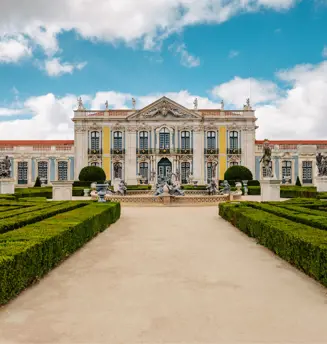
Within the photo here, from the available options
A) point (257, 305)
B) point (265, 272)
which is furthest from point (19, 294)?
point (265, 272)

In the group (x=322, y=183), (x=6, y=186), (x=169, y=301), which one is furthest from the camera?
(x=322, y=183)

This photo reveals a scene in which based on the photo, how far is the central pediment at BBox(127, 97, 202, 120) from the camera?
33562mm

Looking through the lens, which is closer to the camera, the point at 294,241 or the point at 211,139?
the point at 294,241

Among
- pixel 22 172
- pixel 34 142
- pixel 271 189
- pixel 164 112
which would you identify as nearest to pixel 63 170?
pixel 22 172

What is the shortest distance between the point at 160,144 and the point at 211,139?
14.7ft

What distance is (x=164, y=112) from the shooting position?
1323 inches

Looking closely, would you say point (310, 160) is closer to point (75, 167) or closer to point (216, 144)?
point (216, 144)

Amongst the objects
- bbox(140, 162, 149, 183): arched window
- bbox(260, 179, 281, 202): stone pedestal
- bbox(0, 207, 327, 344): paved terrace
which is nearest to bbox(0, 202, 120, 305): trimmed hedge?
bbox(0, 207, 327, 344): paved terrace

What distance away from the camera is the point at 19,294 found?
12.0ft

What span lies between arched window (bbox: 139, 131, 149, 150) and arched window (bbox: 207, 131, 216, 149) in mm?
5360

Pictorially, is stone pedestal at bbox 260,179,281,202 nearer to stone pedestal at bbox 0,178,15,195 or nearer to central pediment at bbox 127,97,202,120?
stone pedestal at bbox 0,178,15,195

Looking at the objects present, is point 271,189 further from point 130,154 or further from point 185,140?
point 130,154

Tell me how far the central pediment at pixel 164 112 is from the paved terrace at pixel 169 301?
93.1 feet

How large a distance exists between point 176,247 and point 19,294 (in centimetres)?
289
